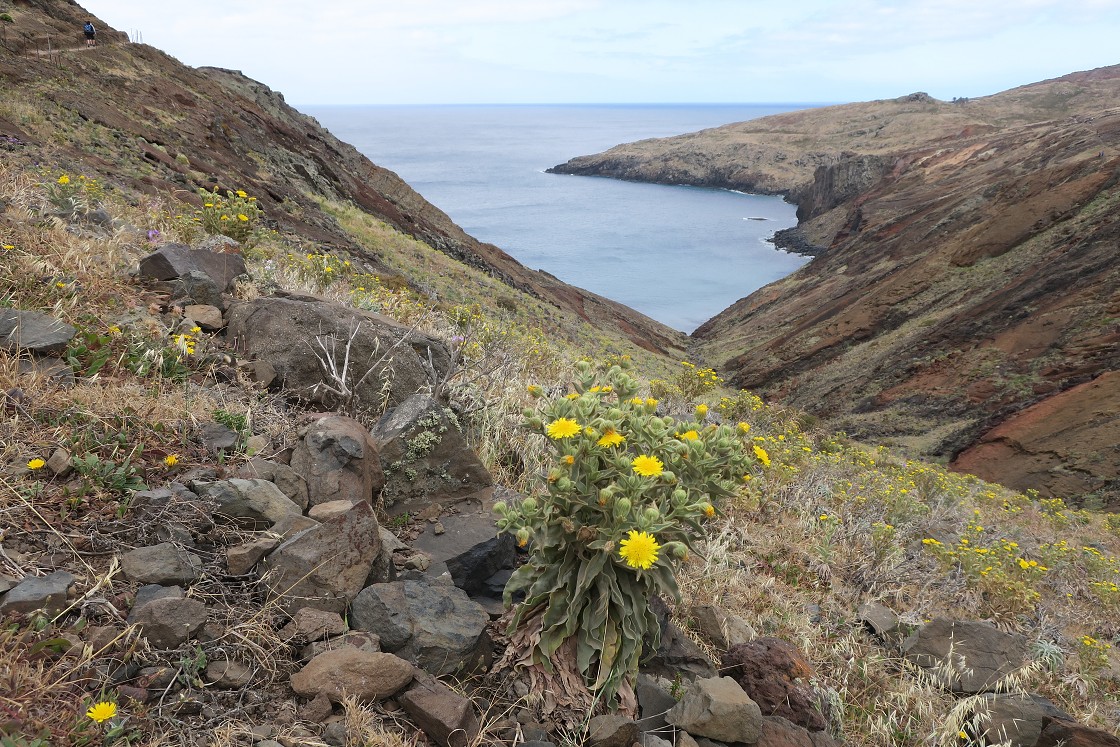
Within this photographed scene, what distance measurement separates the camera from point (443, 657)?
234 centimetres

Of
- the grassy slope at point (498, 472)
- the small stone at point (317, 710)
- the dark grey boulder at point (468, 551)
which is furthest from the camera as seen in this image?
the dark grey boulder at point (468, 551)

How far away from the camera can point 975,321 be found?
2255 centimetres

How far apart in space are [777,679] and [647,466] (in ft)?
3.64

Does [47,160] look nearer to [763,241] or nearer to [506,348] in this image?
[506,348]

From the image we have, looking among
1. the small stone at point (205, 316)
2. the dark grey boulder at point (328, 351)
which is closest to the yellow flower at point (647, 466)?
the dark grey boulder at point (328, 351)

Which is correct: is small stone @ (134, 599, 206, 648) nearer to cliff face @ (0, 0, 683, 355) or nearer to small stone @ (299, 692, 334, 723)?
small stone @ (299, 692, 334, 723)

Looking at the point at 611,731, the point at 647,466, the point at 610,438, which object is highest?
the point at 610,438

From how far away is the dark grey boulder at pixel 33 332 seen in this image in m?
2.97

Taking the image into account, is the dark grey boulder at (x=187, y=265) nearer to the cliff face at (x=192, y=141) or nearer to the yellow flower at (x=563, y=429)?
the yellow flower at (x=563, y=429)

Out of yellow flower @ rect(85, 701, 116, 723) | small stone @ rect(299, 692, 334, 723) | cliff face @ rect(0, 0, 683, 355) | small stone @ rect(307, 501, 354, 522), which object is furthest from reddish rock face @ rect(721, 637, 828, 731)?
cliff face @ rect(0, 0, 683, 355)

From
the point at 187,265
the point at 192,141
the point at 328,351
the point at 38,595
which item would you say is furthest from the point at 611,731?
the point at 192,141

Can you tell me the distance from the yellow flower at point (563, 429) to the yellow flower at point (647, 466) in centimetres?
25

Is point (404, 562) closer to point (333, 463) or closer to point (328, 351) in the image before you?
point (333, 463)

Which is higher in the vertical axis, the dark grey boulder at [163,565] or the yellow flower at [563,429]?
the yellow flower at [563,429]
